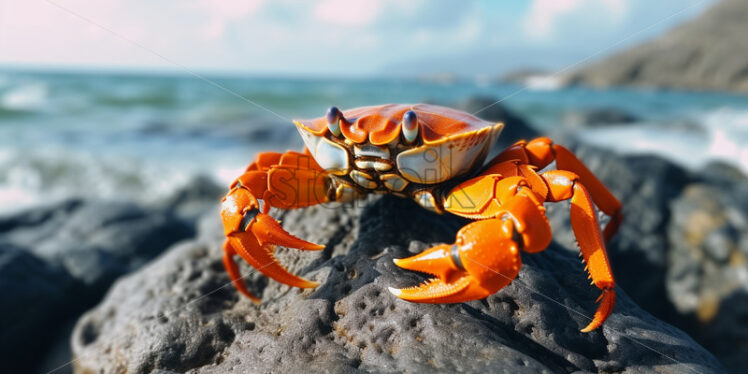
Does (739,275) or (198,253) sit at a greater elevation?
(198,253)

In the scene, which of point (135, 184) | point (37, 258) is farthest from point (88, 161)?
point (37, 258)

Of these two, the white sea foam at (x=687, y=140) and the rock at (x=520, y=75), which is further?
the rock at (x=520, y=75)

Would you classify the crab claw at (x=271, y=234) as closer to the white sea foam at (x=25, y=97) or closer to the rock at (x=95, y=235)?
the rock at (x=95, y=235)

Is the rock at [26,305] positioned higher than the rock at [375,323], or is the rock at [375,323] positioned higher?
the rock at [375,323]

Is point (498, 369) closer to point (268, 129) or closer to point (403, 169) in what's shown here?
point (403, 169)

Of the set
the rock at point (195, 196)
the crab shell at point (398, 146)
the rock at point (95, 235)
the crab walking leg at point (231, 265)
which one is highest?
the crab shell at point (398, 146)

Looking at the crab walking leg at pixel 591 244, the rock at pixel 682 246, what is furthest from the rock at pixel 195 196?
the crab walking leg at pixel 591 244

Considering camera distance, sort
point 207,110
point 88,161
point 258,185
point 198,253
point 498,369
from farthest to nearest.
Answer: point 207,110 → point 88,161 → point 198,253 → point 258,185 → point 498,369

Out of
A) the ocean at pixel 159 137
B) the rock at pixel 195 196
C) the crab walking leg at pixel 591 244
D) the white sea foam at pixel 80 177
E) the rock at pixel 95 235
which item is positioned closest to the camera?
the crab walking leg at pixel 591 244
